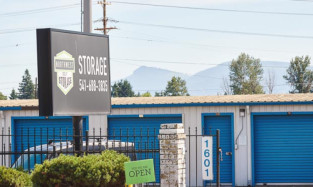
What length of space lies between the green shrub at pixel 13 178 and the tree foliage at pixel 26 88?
11194cm

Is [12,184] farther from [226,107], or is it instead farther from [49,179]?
[226,107]

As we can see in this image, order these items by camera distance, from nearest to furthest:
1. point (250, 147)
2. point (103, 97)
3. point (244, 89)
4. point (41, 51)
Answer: point (41, 51)
point (103, 97)
point (250, 147)
point (244, 89)

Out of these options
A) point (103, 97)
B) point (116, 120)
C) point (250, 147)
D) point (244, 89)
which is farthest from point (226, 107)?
point (244, 89)

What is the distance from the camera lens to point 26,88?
131375 millimetres

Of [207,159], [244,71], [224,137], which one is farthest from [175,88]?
[207,159]

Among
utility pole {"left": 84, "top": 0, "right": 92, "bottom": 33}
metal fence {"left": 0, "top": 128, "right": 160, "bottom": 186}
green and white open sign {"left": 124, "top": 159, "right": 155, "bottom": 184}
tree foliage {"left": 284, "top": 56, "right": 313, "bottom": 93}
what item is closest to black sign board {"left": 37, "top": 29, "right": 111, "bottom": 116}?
utility pole {"left": 84, "top": 0, "right": 92, "bottom": 33}

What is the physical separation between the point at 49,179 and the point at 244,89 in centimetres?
8670

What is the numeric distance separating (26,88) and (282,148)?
107728 millimetres

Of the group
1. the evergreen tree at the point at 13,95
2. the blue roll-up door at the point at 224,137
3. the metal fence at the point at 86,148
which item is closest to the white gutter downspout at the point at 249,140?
the blue roll-up door at the point at 224,137

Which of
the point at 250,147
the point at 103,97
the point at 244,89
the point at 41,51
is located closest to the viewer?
the point at 41,51

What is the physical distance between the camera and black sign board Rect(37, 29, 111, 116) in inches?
554

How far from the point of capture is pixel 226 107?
2736 cm

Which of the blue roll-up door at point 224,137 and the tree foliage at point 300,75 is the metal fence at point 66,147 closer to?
the blue roll-up door at point 224,137

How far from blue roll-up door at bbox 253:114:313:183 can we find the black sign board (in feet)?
42.5
